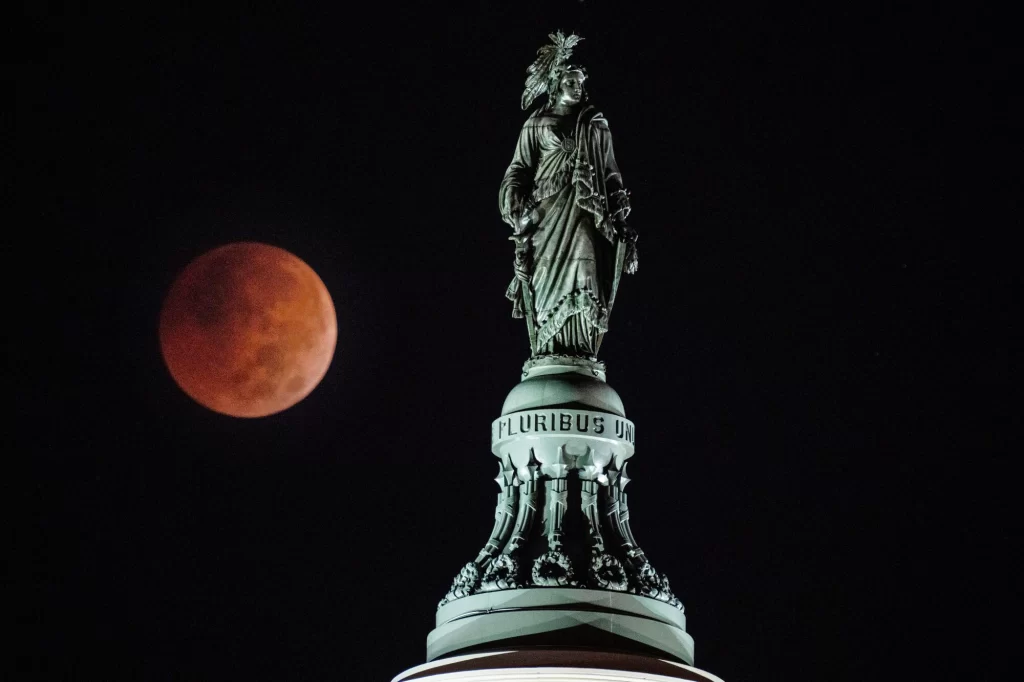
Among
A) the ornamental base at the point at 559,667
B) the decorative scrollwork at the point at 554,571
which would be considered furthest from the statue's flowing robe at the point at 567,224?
the ornamental base at the point at 559,667

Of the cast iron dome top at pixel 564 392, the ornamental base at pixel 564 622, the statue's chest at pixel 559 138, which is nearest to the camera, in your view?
the ornamental base at pixel 564 622

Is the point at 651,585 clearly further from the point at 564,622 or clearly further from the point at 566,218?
the point at 566,218

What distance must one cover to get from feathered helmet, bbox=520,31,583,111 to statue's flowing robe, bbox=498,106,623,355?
0.44m

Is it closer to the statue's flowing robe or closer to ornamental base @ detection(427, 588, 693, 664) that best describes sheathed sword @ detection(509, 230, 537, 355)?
the statue's flowing robe

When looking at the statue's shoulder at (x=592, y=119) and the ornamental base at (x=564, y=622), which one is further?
the statue's shoulder at (x=592, y=119)

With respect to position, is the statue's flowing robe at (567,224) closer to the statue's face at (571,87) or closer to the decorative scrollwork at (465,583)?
the statue's face at (571,87)

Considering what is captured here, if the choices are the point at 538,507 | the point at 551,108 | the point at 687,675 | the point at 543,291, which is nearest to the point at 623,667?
the point at 687,675

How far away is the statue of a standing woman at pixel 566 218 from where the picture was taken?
23094mm

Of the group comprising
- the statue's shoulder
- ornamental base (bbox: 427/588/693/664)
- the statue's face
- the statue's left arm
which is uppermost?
the statue's face

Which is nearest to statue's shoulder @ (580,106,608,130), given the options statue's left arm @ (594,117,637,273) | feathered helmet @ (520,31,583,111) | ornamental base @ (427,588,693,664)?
statue's left arm @ (594,117,637,273)

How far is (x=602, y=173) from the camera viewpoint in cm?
2348

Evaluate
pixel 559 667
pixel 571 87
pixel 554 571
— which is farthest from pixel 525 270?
pixel 559 667

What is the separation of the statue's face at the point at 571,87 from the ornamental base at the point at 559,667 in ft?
22.2

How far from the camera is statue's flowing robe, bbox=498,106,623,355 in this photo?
23062 mm
